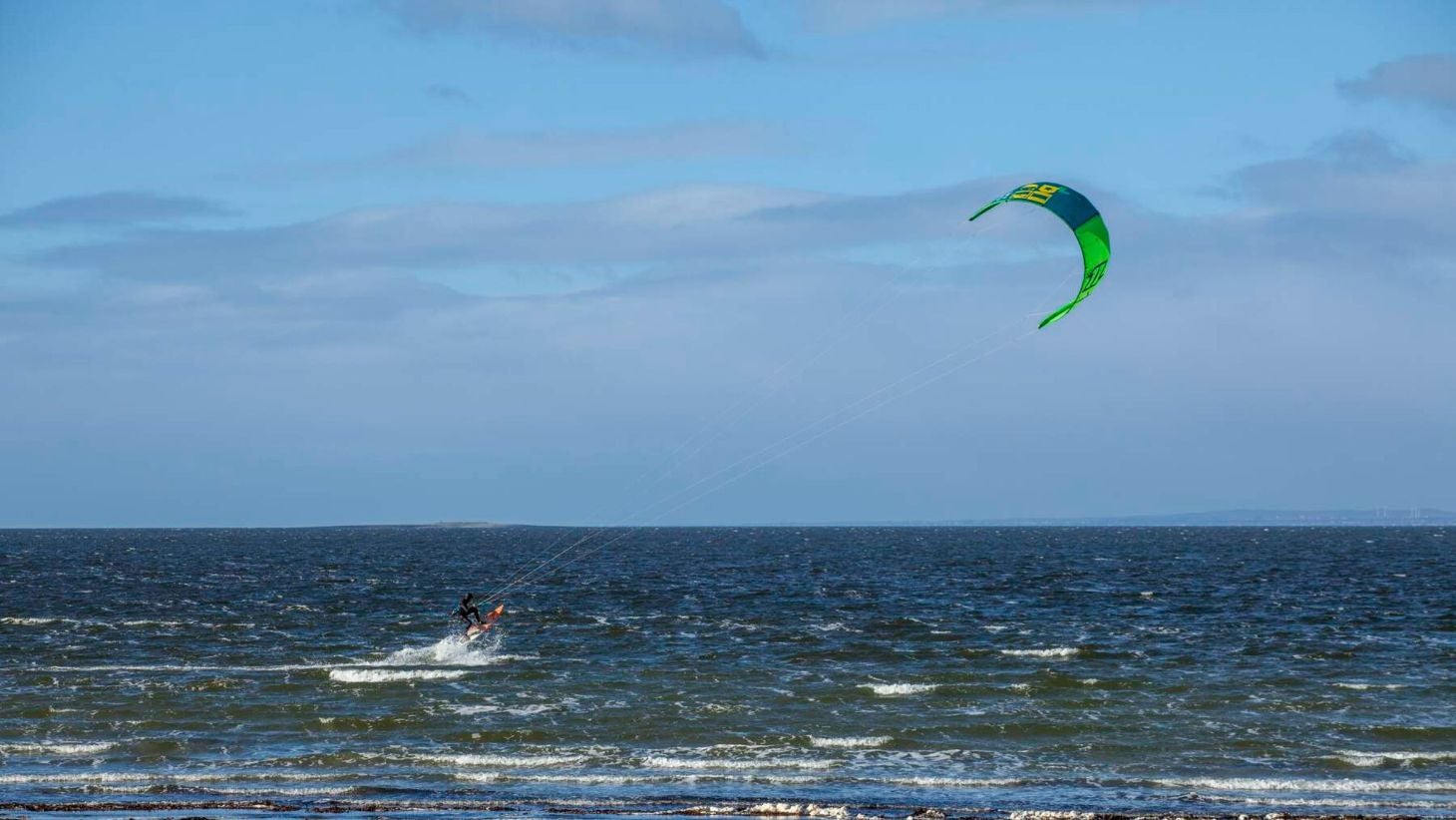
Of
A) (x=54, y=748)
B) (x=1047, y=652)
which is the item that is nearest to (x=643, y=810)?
(x=54, y=748)

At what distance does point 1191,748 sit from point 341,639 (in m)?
24.6

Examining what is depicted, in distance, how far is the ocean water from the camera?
857 inches

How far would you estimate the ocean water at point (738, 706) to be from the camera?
21766mm

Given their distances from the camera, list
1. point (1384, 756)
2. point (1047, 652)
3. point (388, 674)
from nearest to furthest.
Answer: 1. point (1384, 756)
2. point (388, 674)
3. point (1047, 652)

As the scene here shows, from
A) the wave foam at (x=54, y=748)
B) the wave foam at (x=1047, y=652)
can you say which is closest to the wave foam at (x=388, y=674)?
the wave foam at (x=54, y=748)

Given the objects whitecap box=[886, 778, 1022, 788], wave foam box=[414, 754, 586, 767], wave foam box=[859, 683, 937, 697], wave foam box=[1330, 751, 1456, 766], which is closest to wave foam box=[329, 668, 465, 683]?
wave foam box=[414, 754, 586, 767]

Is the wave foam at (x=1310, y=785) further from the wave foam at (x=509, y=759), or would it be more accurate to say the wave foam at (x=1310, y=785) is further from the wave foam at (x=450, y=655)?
the wave foam at (x=450, y=655)

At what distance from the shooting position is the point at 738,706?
28906mm

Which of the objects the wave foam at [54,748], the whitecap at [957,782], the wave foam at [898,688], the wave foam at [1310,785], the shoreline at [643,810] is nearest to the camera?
the shoreline at [643,810]

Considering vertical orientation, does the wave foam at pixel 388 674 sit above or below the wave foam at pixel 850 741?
above

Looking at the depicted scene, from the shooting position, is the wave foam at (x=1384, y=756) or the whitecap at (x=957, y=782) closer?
the whitecap at (x=957, y=782)

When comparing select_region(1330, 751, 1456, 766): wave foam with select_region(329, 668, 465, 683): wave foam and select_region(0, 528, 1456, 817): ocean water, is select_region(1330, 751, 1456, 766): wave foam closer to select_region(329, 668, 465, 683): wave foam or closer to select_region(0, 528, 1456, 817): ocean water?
select_region(0, 528, 1456, 817): ocean water

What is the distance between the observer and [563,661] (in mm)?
35906

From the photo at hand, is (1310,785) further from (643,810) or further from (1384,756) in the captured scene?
(643,810)
